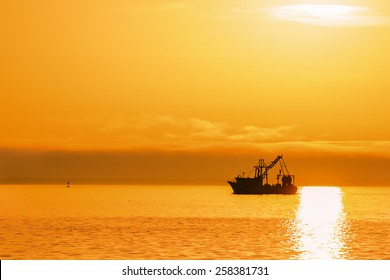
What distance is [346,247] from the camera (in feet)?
234

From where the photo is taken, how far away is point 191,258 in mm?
61031

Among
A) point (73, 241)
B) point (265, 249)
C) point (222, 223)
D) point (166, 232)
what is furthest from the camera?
point (222, 223)

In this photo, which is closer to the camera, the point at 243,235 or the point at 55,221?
the point at 243,235

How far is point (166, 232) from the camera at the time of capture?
8575 cm
